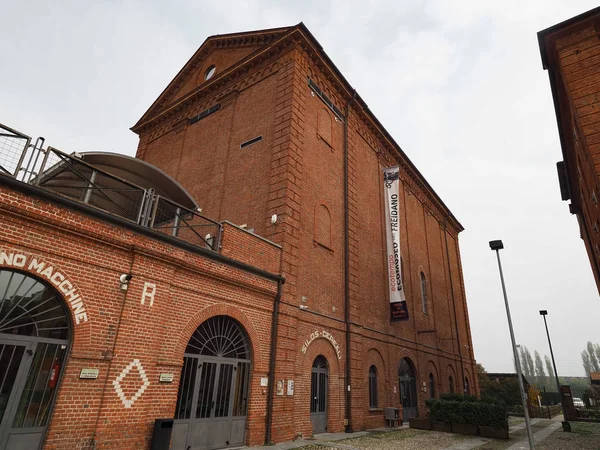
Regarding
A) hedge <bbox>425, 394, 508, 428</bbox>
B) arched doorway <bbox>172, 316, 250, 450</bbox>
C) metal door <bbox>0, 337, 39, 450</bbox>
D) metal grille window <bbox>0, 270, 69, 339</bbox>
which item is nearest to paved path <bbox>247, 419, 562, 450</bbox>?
hedge <bbox>425, 394, 508, 428</bbox>

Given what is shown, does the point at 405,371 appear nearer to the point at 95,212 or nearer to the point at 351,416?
the point at 351,416

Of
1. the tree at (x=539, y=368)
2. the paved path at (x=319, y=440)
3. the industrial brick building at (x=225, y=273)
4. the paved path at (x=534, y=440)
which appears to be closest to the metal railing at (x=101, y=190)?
the industrial brick building at (x=225, y=273)

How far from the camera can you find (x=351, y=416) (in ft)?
46.8

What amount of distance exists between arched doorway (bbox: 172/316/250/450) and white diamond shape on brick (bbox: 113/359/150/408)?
1249 mm

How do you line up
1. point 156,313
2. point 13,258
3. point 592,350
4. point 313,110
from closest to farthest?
point 13,258
point 156,313
point 313,110
point 592,350

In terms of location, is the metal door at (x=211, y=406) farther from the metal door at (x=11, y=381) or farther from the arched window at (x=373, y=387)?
the arched window at (x=373, y=387)

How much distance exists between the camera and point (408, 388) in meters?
20.1

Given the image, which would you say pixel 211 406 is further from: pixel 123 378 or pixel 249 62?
pixel 249 62

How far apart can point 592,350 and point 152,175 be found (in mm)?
156738

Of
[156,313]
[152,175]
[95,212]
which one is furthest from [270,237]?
[95,212]

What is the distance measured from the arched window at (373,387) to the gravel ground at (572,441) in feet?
20.0

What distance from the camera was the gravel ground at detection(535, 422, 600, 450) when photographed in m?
13.0

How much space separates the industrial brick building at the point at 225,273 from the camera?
752cm

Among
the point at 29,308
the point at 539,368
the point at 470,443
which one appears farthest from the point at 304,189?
the point at 539,368
